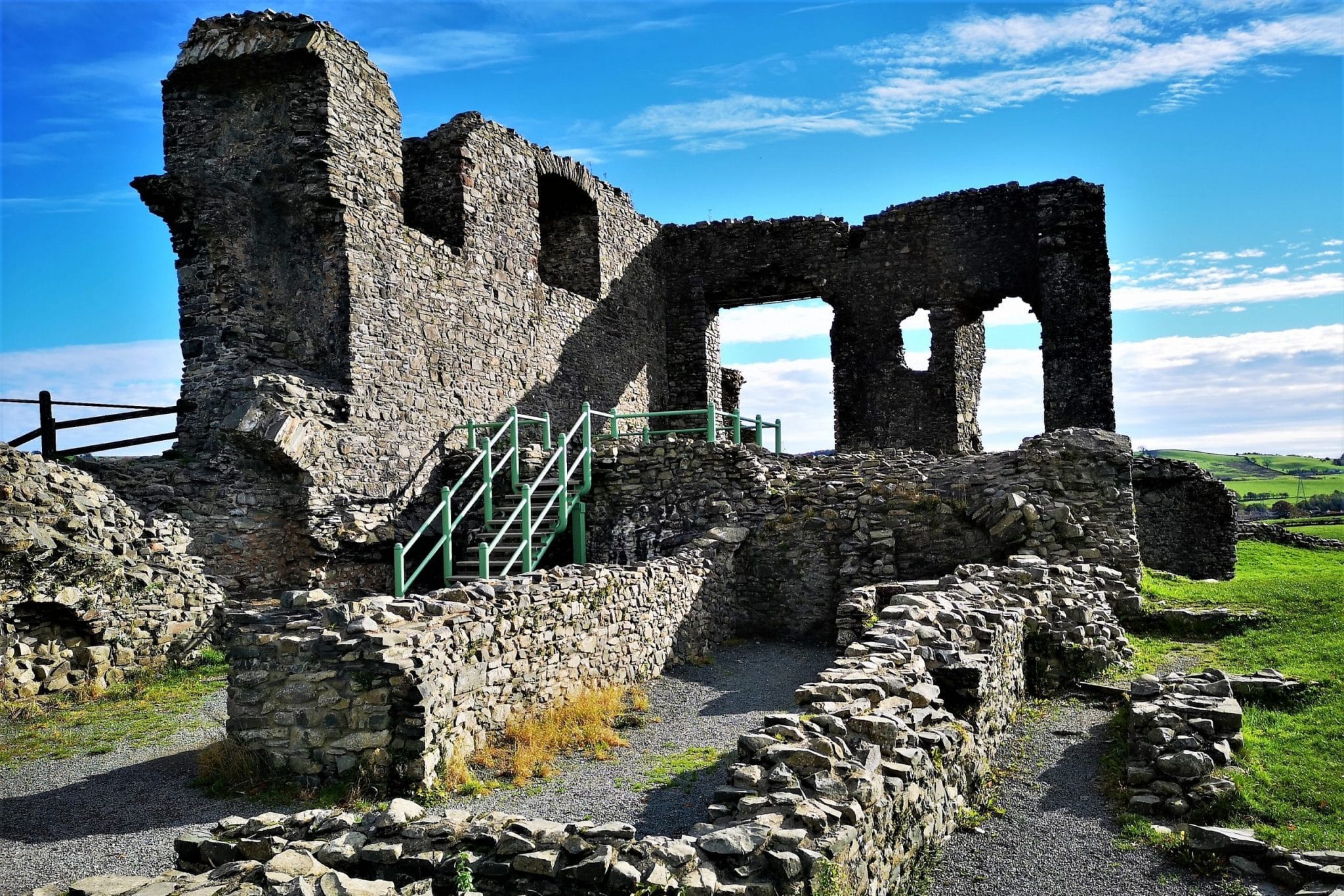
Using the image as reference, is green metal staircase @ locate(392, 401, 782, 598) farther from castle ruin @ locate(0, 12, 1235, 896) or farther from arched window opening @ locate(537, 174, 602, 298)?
arched window opening @ locate(537, 174, 602, 298)

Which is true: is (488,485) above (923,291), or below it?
below

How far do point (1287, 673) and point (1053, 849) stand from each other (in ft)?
15.3

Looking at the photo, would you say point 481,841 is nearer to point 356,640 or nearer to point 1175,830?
point 356,640

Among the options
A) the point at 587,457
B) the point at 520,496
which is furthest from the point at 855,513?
the point at 520,496

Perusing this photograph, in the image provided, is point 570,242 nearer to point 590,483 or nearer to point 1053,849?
point 590,483

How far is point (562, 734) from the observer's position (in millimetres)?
8398

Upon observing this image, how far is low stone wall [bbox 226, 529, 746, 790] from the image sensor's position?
726 cm

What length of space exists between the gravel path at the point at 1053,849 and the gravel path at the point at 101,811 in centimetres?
516

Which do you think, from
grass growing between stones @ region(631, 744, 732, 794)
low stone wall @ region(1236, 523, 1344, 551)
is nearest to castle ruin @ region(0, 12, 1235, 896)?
grass growing between stones @ region(631, 744, 732, 794)

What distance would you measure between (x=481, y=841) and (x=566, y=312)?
15278mm

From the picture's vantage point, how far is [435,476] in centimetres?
1556

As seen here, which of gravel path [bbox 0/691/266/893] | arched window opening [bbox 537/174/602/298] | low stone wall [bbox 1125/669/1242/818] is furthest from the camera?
arched window opening [bbox 537/174/602/298]

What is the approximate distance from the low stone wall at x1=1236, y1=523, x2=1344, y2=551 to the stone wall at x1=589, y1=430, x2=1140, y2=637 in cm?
1426

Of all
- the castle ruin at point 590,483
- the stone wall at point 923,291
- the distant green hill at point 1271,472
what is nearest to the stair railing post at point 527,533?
the castle ruin at point 590,483
